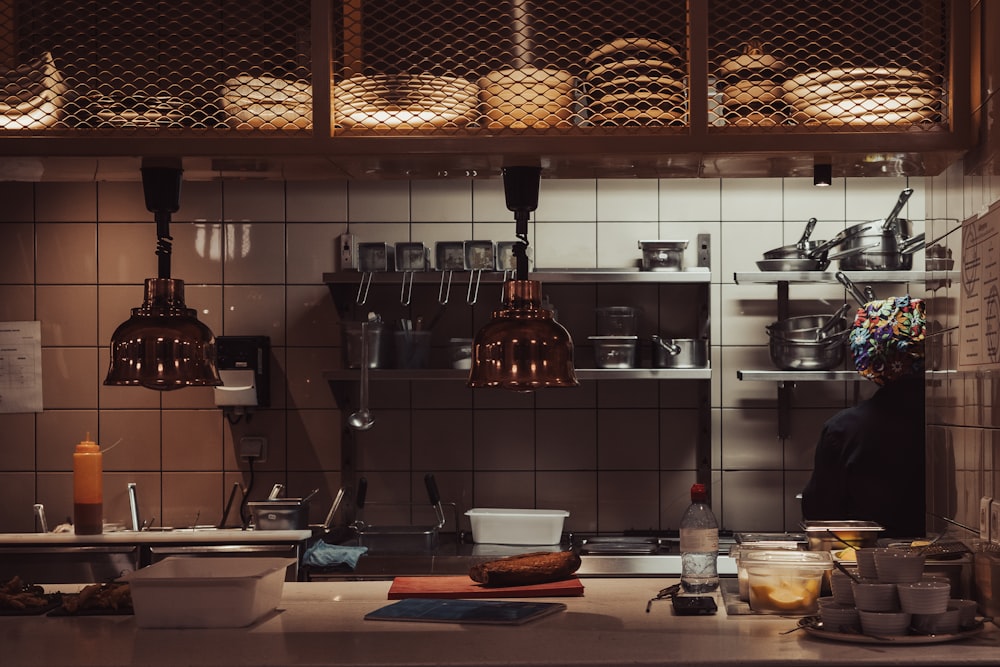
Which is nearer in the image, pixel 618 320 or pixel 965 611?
pixel 965 611

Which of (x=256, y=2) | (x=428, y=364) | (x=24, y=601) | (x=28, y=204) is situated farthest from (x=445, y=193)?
(x=24, y=601)

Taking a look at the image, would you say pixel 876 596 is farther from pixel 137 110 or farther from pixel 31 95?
pixel 31 95

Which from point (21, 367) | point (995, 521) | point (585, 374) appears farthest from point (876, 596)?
point (21, 367)

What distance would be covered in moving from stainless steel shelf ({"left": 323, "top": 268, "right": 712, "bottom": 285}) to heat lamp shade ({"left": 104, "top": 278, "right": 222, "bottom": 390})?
197 cm

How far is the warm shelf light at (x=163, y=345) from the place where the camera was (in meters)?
2.33

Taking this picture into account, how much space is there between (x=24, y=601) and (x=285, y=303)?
2406mm

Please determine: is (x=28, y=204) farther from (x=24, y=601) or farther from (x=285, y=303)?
(x=24, y=601)

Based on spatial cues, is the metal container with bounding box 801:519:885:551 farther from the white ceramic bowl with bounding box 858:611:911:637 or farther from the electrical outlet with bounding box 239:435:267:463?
the electrical outlet with bounding box 239:435:267:463

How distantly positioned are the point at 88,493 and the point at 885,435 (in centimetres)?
288

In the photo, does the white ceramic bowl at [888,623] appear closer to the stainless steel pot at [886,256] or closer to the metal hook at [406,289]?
the stainless steel pot at [886,256]

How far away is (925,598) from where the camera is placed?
2.13m

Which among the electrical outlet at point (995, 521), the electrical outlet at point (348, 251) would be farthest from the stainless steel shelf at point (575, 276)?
the electrical outlet at point (995, 521)

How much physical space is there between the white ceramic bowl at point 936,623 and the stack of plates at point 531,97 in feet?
4.02

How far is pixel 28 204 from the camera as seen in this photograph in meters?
4.83
